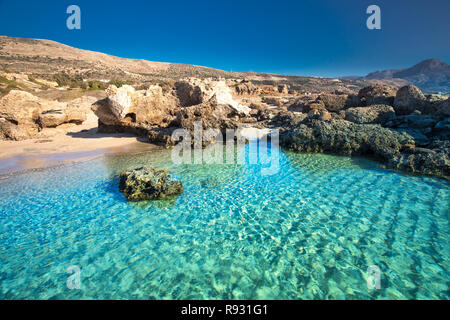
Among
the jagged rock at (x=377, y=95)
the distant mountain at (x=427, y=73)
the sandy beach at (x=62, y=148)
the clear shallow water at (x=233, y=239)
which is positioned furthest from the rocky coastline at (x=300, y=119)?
the distant mountain at (x=427, y=73)

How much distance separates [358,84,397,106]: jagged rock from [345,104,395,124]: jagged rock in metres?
2.10

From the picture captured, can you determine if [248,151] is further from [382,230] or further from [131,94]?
[131,94]

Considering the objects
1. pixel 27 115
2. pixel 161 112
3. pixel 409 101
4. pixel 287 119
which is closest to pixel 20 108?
pixel 27 115

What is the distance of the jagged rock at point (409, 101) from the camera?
37.8ft

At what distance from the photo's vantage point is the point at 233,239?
3.81 metres

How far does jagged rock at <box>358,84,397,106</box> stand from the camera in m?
13.6

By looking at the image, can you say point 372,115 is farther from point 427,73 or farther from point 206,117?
point 427,73

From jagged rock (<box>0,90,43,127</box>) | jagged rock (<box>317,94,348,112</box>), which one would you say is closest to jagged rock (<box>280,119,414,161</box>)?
jagged rock (<box>317,94,348,112</box>)

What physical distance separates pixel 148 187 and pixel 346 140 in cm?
843

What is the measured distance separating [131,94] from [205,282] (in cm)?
1146

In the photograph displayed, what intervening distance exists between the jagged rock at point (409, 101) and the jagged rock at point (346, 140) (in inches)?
167

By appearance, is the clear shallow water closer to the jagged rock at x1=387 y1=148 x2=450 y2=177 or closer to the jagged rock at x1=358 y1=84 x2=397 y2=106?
the jagged rock at x1=387 y1=148 x2=450 y2=177

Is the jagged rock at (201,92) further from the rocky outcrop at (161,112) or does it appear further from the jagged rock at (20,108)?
the jagged rock at (20,108)
